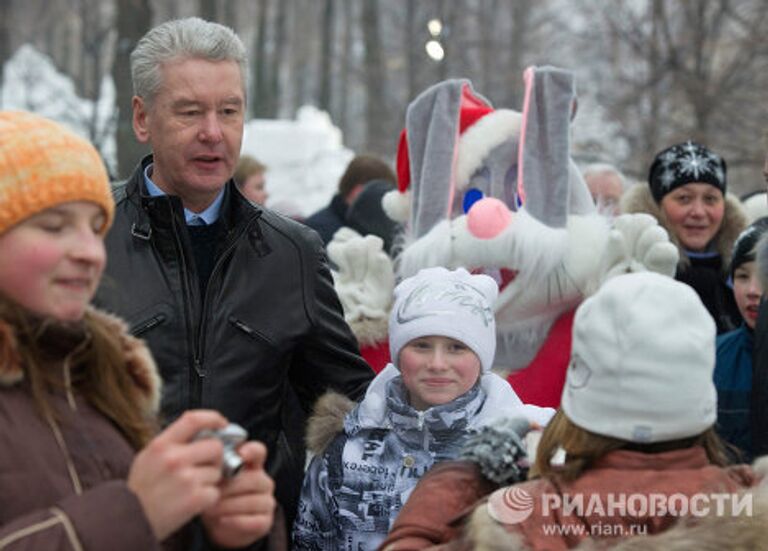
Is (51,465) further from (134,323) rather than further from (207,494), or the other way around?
(134,323)

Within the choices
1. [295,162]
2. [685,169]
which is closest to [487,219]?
[685,169]

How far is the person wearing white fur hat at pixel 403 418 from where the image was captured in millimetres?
3799

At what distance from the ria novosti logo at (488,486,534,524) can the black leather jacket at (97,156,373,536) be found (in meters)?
1.15

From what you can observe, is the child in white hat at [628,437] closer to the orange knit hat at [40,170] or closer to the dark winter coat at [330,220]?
the orange knit hat at [40,170]

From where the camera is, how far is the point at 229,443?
223 cm

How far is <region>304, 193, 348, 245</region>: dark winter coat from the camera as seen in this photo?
8.85 metres

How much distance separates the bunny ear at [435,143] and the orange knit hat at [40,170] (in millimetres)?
2954

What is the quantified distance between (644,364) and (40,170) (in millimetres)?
1241

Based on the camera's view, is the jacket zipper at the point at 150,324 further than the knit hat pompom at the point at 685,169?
No

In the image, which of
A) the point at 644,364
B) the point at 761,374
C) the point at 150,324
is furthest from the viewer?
the point at 761,374

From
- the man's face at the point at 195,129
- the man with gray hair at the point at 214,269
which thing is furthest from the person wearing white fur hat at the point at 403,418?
the man's face at the point at 195,129

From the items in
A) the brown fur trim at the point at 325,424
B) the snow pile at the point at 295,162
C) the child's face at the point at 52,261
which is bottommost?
the snow pile at the point at 295,162

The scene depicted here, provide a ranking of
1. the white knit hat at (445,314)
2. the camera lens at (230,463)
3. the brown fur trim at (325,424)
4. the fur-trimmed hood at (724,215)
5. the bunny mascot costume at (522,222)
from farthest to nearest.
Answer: the fur-trimmed hood at (724,215), the bunny mascot costume at (522,222), the white knit hat at (445,314), the brown fur trim at (325,424), the camera lens at (230,463)

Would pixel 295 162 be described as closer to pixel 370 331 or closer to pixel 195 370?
pixel 370 331
